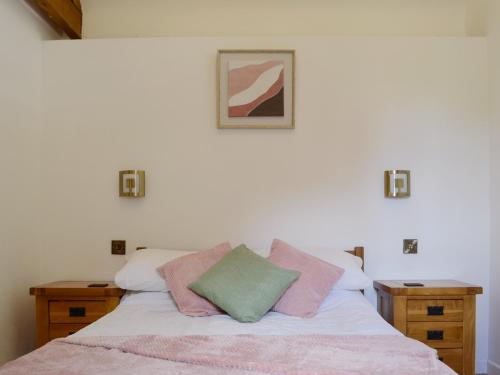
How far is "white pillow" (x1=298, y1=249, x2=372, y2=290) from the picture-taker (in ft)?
7.89

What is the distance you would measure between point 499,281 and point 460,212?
19.8 inches

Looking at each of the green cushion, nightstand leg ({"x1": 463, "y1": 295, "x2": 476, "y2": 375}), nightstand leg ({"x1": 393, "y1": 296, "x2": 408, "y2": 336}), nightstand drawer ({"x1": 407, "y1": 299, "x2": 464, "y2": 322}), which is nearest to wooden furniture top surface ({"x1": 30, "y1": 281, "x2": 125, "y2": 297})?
the green cushion

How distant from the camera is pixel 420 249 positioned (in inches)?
110

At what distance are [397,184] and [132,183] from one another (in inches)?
70.4

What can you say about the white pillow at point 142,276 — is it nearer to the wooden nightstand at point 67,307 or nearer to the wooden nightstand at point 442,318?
the wooden nightstand at point 67,307

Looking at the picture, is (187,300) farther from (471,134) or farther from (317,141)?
(471,134)

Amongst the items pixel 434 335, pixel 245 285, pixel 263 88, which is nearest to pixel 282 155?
pixel 263 88

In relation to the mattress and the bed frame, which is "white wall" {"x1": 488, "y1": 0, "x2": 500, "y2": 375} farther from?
the mattress

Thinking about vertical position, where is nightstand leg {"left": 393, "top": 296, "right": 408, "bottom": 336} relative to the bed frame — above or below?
below

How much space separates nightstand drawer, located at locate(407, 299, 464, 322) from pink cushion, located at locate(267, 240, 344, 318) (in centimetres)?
53

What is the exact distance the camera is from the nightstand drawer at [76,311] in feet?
8.02

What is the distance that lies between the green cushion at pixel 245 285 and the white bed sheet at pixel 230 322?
0.06 meters

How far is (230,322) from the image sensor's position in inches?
78.3

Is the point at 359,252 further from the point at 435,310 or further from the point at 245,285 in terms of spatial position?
the point at 245,285
